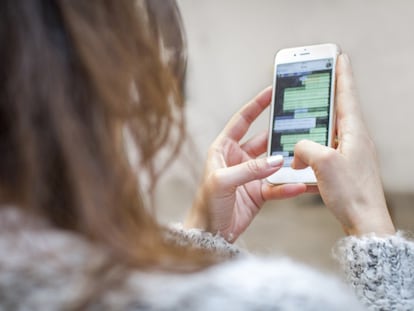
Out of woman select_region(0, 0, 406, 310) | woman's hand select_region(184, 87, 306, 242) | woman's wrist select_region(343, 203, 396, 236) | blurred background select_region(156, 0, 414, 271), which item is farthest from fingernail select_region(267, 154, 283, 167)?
blurred background select_region(156, 0, 414, 271)

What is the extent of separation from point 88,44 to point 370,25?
45.0 inches

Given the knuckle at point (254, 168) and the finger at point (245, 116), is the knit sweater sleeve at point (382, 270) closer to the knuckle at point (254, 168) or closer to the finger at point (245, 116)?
the knuckle at point (254, 168)

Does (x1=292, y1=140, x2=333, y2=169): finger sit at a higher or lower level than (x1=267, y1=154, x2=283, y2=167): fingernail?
higher

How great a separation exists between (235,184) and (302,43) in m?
0.80

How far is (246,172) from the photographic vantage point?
716 millimetres

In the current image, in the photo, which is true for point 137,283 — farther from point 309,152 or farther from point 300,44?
point 300,44

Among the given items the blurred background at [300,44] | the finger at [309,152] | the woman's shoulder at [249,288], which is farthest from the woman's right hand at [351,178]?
the blurred background at [300,44]

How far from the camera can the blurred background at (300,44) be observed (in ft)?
4.64

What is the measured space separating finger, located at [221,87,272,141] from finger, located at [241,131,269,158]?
16 millimetres

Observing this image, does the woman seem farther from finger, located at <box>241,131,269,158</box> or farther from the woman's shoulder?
finger, located at <box>241,131,269,158</box>

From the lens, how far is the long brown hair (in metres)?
0.36

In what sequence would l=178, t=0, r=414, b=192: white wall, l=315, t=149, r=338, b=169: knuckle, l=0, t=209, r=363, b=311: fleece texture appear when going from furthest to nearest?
l=178, t=0, r=414, b=192: white wall
l=315, t=149, r=338, b=169: knuckle
l=0, t=209, r=363, b=311: fleece texture

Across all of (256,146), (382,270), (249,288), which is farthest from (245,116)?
(249,288)

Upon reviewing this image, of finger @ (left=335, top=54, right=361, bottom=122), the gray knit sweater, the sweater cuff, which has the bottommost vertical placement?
the sweater cuff
